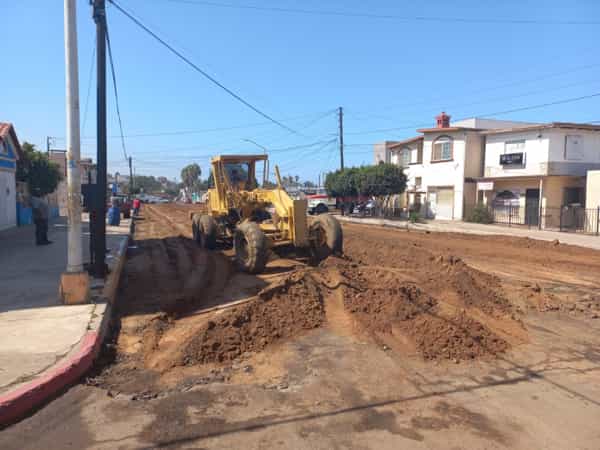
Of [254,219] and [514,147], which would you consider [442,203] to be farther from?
[254,219]

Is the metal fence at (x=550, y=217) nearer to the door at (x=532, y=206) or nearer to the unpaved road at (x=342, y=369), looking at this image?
the door at (x=532, y=206)

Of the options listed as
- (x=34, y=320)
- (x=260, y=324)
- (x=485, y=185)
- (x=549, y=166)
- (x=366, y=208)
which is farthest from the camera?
(x=366, y=208)

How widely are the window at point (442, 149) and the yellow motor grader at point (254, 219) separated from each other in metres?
22.6

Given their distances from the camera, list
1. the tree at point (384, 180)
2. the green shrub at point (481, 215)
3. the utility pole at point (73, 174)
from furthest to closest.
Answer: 1. the tree at point (384, 180)
2. the green shrub at point (481, 215)
3. the utility pole at point (73, 174)

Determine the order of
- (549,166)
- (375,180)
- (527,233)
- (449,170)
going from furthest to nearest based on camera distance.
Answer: (375,180), (449,170), (549,166), (527,233)

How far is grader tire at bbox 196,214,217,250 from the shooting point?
14.3m

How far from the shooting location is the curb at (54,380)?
420 centimetres

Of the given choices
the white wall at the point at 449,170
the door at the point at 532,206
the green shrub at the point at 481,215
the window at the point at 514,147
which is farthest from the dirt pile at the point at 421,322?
the white wall at the point at 449,170

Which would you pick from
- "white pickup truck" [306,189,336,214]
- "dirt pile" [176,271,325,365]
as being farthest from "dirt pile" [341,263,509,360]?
"white pickup truck" [306,189,336,214]

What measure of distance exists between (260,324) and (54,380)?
2.58 m

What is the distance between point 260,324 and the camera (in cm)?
648

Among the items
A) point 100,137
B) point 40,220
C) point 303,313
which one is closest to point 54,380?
point 303,313

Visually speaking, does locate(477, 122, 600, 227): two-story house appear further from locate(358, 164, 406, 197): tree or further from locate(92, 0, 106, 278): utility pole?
locate(92, 0, 106, 278): utility pole

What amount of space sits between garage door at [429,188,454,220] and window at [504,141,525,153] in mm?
4707
